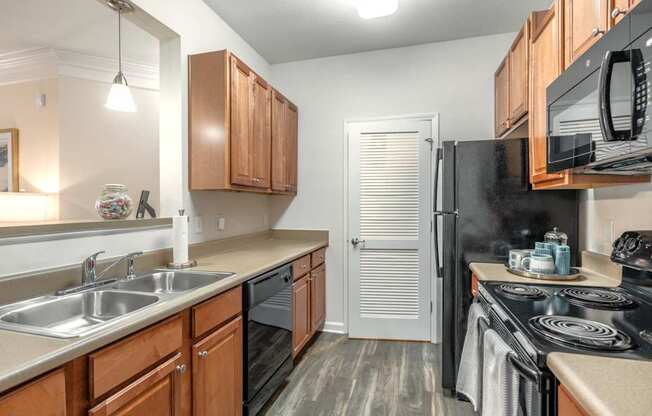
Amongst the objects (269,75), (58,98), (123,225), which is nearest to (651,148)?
(123,225)

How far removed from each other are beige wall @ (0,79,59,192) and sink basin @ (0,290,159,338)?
2.44 metres

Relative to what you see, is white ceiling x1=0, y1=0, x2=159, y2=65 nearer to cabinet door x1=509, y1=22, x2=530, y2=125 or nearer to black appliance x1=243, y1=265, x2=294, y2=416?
black appliance x1=243, y1=265, x2=294, y2=416

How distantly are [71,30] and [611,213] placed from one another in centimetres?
405

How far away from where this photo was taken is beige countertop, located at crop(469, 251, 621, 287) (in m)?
1.71

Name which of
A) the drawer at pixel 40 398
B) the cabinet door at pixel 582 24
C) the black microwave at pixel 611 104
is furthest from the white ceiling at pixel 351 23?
the drawer at pixel 40 398

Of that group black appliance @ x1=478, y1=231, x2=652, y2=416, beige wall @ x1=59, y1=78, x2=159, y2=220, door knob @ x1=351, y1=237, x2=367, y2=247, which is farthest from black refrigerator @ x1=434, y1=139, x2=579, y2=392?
beige wall @ x1=59, y1=78, x2=159, y2=220

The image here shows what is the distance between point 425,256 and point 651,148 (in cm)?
232

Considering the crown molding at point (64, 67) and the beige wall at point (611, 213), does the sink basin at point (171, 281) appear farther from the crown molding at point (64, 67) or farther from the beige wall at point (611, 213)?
the crown molding at point (64, 67)

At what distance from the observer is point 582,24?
1.46 meters

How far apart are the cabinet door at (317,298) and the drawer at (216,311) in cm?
127

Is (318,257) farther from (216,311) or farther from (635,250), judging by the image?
(635,250)

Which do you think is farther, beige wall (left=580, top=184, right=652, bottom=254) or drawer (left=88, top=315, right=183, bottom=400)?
beige wall (left=580, top=184, right=652, bottom=254)

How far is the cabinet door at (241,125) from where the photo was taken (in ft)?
7.47

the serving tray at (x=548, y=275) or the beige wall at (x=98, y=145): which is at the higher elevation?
the beige wall at (x=98, y=145)
